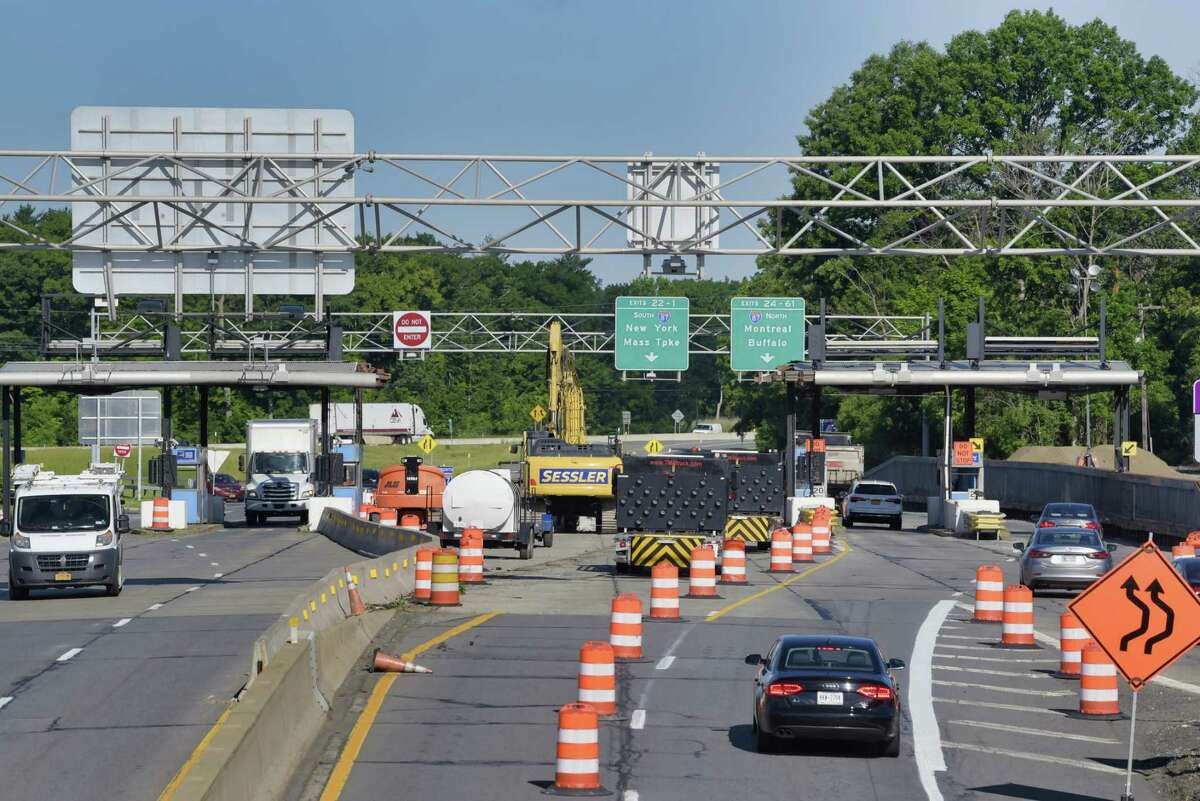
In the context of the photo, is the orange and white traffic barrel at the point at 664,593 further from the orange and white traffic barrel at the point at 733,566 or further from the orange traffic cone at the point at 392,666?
the orange and white traffic barrel at the point at 733,566

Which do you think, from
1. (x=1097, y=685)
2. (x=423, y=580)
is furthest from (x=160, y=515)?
(x=1097, y=685)

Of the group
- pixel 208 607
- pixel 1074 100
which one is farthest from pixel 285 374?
pixel 1074 100

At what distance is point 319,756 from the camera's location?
55.1 feet

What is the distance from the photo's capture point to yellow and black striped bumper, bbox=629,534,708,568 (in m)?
39.6

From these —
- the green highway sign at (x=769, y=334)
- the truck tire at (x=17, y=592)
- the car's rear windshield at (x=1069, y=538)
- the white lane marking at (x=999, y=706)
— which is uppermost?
the green highway sign at (x=769, y=334)

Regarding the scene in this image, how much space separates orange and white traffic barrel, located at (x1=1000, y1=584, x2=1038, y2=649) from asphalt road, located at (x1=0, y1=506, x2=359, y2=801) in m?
→ 11.2

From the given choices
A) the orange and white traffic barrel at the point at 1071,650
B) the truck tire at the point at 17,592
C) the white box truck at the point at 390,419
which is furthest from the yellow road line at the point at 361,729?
the white box truck at the point at 390,419

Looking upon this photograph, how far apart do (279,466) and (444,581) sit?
116ft

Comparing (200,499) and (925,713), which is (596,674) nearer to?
(925,713)

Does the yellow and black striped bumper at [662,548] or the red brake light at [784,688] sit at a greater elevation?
the red brake light at [784,688]

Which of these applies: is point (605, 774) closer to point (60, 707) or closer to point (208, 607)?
point (60, 707)

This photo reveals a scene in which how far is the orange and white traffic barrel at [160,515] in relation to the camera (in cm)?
6244

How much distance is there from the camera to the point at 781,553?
42375 millimetres

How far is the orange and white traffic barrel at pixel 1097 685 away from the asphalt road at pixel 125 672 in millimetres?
9756
